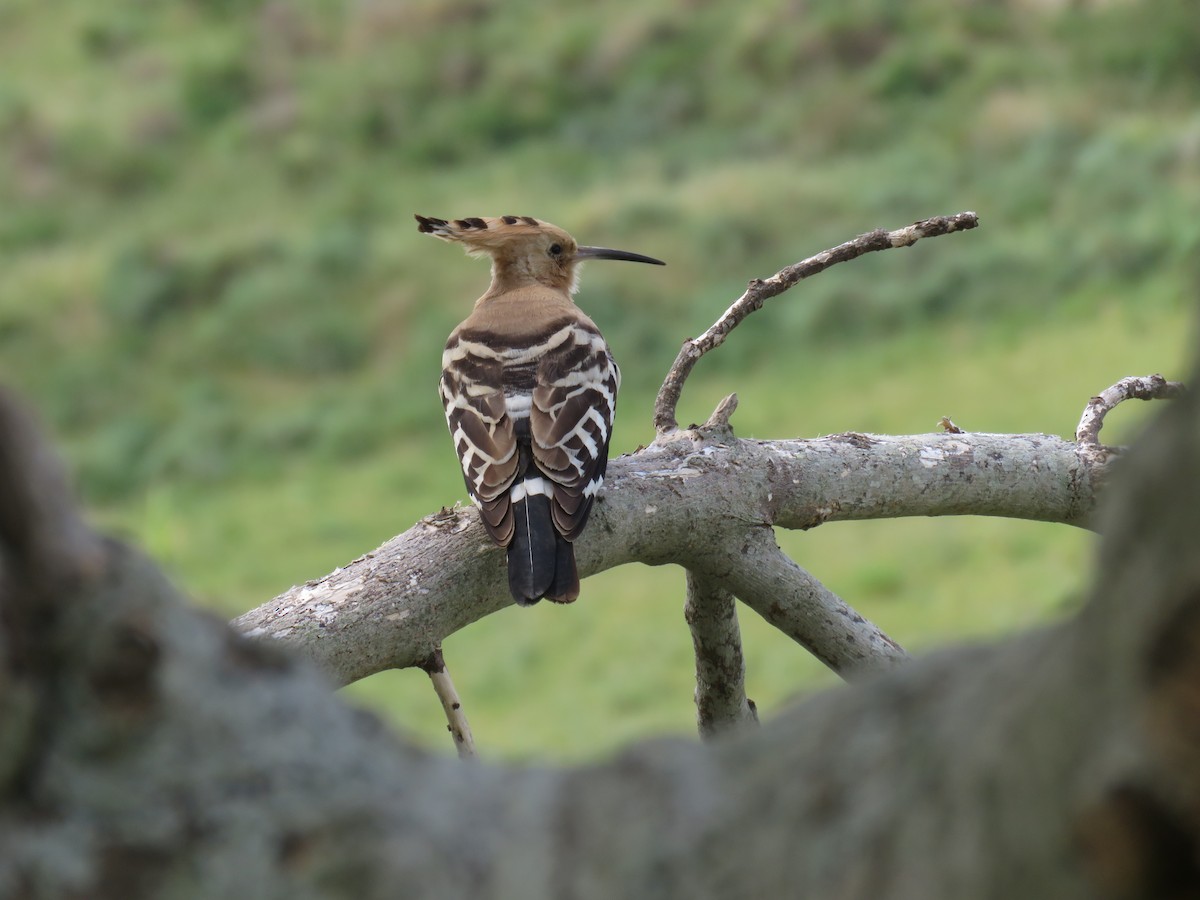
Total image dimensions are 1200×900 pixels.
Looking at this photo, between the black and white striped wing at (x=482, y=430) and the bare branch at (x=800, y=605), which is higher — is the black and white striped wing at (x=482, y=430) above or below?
above

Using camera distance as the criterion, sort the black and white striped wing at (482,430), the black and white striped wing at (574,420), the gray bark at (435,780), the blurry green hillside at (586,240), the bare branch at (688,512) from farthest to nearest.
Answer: the blurry green hillside at (586,240), the black and white striped wing at (482,430), the black and white striped wing at (574,420), the bare branch at (688,512), the gray bark at (435,780)

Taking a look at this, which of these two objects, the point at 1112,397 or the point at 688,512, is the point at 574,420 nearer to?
the point at 688,512

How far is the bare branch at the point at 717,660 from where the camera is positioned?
7.82 ft

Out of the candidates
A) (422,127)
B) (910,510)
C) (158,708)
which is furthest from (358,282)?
(158,708)

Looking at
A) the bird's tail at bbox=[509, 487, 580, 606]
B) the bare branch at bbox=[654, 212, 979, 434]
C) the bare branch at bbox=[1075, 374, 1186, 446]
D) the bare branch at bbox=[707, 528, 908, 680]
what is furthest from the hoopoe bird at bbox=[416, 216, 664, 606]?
the bare branch at bbox=[1075, 374, 1186, 446]

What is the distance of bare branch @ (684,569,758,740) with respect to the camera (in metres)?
2.38

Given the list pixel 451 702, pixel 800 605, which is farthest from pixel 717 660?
pixel 451 702

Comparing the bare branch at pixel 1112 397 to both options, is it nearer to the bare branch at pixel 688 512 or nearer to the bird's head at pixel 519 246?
the bare branch at pixel 688 512

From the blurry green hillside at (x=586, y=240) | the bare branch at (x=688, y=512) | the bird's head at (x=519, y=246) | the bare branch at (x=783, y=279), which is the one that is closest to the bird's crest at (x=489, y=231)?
the bird's head at (x=519, y=246)

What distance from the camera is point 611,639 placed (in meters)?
6.45

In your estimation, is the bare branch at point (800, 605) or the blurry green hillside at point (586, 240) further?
the blurry green hillside at point (586, 240)

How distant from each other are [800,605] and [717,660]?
0.26 meters

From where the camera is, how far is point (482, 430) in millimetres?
2756

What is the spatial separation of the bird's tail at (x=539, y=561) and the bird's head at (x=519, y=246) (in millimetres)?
1414
